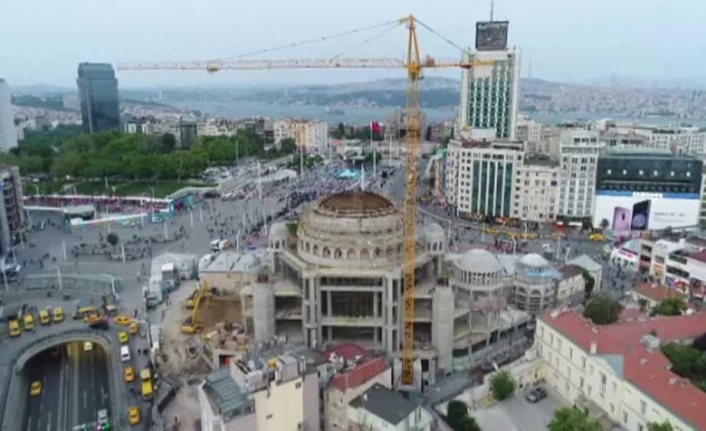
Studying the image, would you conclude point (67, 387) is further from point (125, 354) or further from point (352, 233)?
point (352, 233)

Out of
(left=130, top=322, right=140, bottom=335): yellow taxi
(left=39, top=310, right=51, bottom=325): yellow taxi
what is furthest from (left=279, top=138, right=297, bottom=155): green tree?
(left=130, top=322, right=140, bottom=335): yellow taxi

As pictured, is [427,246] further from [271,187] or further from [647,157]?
[271,187]

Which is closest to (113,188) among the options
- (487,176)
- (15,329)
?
(15,329)

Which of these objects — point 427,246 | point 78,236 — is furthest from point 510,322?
point 78,236

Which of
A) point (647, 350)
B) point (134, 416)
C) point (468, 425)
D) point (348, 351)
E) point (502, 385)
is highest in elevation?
point (647, 350)

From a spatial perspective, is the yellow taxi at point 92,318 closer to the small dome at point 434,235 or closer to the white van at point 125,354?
the white van at point 125,354

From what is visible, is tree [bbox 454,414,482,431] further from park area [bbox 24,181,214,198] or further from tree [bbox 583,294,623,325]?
park area [bbox 24,181,214,198]
